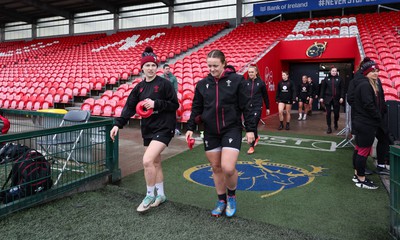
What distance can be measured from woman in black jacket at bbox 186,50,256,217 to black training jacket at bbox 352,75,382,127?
67.0 inches

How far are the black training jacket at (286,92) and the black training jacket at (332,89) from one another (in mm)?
763

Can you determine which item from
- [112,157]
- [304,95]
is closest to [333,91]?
[304,95]

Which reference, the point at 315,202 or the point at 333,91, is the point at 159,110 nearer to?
the point at 315,202

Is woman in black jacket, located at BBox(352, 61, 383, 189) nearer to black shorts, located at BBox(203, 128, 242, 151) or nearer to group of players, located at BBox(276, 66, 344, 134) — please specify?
black shorts, located at BBox(203, 128, 242, 151)

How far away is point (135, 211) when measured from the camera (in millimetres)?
3148

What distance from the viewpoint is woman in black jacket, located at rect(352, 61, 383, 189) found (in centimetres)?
365

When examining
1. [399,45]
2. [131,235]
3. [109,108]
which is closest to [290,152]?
[131,235]

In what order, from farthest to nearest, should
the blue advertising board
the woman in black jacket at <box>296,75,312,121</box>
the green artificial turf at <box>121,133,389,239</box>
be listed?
the blue advertising board
the woman in black jacket at <box>296,75,312,121</box>
the green artificial turf at <box>121,133,389,239</box>

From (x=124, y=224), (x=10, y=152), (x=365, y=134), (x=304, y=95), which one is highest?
(x=304, y=95)

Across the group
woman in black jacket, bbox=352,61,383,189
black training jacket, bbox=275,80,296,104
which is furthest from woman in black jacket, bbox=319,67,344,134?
woman in black jacket, bbox=352,61,383,189

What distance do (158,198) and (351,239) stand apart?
1.88m

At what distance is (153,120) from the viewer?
323 cm

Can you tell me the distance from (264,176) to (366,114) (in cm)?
153

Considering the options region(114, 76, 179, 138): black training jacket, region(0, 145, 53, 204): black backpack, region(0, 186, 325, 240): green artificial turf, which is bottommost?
region(0, 186, 325, 240): green artificial turf
